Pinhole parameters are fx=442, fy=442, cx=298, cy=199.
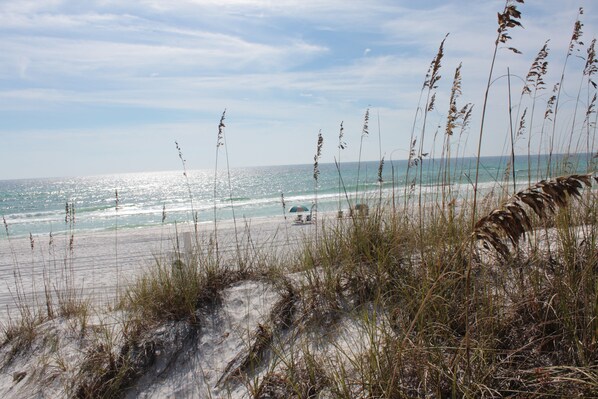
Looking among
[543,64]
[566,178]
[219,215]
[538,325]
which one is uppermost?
[543,64]

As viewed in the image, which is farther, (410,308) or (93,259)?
(93,259)

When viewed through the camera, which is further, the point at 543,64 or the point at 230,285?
the point at 230,285

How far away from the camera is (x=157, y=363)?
3463 millimetres

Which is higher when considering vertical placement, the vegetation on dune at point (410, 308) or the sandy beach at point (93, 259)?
the vegetation on dune at point (410, 308)

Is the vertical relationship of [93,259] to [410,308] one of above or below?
below

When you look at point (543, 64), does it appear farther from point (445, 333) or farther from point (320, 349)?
point (320, 349)

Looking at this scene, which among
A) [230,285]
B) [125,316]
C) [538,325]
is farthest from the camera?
[230,285]

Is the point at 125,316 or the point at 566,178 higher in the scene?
the point at 566,178

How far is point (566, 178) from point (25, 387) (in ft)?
12.9

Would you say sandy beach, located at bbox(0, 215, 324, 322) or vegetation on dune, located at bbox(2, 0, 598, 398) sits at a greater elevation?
vegetation on dune, located at bbox(2, 0, 598, 398)

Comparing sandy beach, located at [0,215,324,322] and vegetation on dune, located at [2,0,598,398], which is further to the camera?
sandy beach, located at [0,215,324,322]

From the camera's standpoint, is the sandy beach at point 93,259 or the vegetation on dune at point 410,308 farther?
the sandy beach at point 93,259

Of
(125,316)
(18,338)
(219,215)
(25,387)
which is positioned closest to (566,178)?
(125,316)

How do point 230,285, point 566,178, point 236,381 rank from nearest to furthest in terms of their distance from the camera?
point 566,178
point 236,381
point 230,285
